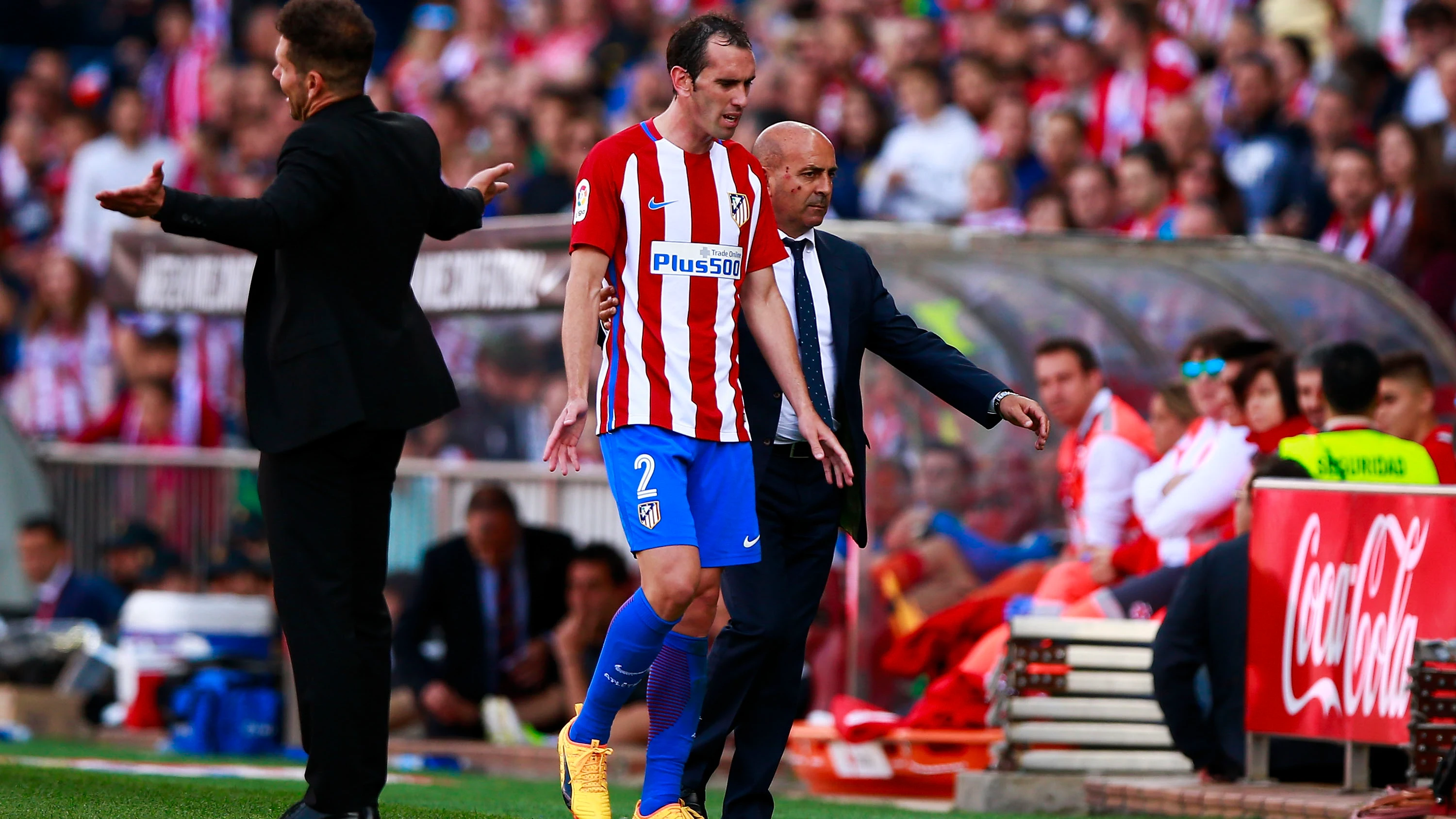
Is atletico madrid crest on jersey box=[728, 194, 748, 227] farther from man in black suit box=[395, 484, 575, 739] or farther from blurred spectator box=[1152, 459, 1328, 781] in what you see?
man in black suit box=[395, 484, 575, 739]

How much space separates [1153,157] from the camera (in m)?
12.0

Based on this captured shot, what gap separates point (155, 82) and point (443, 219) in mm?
15343

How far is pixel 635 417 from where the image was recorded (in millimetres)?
5414

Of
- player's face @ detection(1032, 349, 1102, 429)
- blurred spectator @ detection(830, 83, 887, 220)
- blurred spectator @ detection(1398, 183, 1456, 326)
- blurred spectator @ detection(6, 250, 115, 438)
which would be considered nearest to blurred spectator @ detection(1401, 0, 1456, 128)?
blurred spectator @ detection(1398, 183, 1456, 326)

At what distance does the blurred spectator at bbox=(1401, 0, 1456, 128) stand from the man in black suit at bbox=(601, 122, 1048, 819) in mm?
6797

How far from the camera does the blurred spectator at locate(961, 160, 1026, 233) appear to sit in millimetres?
12734

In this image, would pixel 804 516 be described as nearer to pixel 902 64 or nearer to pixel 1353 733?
pixel 1353 733

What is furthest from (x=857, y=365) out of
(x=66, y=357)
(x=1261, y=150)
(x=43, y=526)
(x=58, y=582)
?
(x=66, y=357)

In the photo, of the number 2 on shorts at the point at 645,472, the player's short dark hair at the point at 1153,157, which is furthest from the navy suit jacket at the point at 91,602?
the number 2 on shorts at the point at 645,472

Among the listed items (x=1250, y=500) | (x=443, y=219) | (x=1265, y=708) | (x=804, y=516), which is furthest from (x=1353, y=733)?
(x=443, y=219)

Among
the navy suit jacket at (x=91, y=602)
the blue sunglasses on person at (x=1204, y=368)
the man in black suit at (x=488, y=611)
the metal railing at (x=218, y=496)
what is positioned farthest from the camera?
the navy suit jacket at (x=91, y=602)

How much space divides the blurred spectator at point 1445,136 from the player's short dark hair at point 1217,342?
208 cm

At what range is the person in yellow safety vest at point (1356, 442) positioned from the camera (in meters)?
7.50

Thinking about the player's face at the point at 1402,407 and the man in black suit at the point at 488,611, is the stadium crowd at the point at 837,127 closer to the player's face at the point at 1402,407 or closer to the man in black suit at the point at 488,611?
the man in black suit at the point at 488,611
